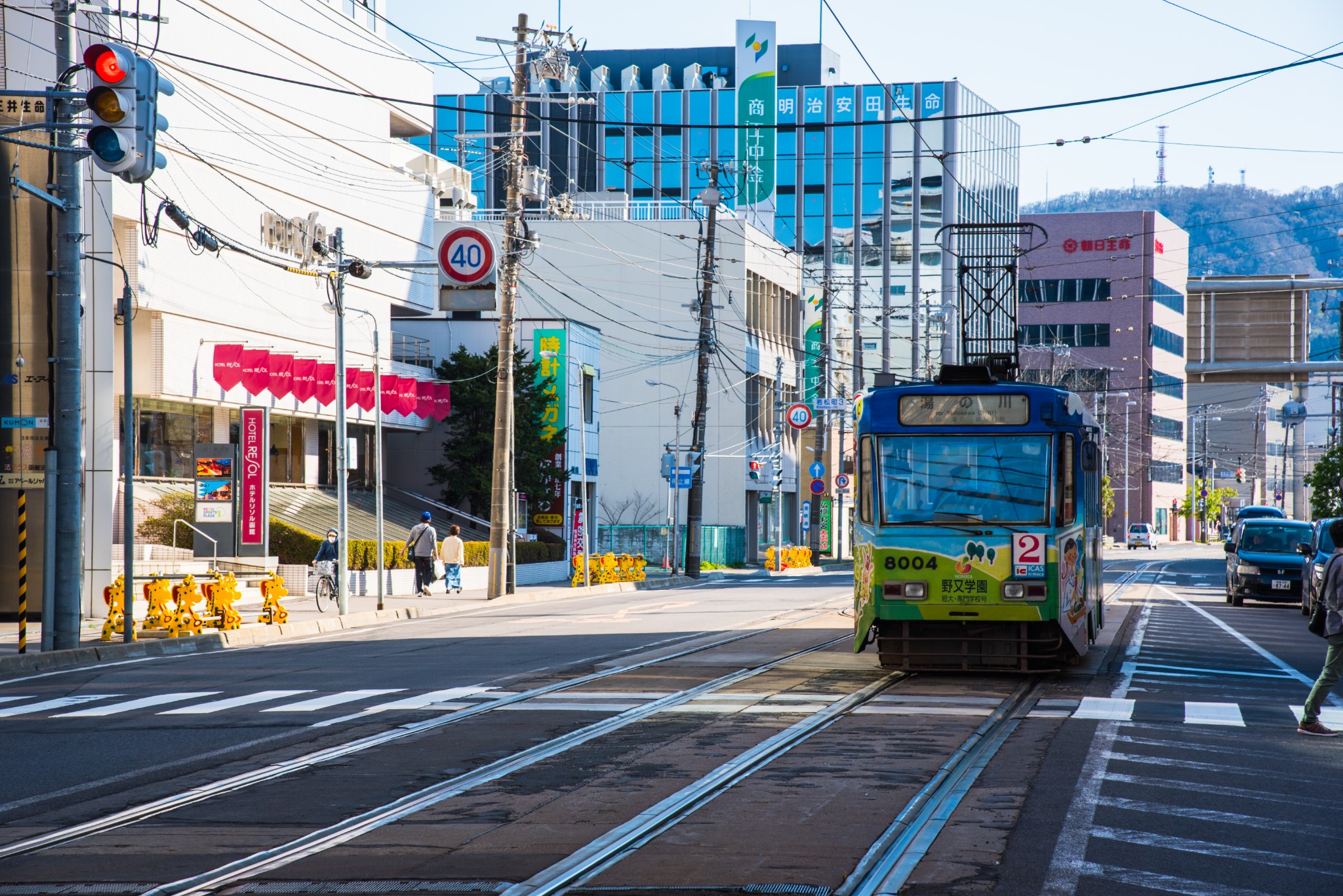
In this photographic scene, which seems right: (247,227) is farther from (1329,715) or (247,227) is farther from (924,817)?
(924,817)

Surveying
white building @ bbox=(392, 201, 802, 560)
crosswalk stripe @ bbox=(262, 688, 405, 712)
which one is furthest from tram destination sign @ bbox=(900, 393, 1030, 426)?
white building @ bbox=(392, 201, 802, 560)

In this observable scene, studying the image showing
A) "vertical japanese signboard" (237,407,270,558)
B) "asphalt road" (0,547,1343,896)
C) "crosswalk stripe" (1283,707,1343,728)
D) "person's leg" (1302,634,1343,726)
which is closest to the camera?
"asphalt road" (0,547,1343,896)

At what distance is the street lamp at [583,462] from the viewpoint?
42875 mm

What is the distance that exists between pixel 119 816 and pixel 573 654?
1091 cm

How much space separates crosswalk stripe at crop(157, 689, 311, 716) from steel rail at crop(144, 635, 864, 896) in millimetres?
3965

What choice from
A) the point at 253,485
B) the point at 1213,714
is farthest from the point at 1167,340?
the point at 1213,714

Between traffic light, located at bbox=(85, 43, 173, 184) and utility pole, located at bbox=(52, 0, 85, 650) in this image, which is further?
utility pole, located at bbox=(52, 0, 85, 650)

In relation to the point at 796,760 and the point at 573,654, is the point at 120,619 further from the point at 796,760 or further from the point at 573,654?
the point at 796,760

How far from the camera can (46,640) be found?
2002 cm

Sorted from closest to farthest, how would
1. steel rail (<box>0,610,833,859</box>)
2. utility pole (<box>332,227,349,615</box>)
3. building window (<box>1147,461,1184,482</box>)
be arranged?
steel rail (<box>0,610,833,859</box>)
utility pole (<box>332,227,349,615</box>)
building window (<box>1147,461,1184,482</box>)

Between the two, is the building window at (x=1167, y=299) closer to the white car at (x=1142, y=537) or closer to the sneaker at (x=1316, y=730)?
the white car at (x=1142, y=537)

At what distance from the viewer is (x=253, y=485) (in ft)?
103

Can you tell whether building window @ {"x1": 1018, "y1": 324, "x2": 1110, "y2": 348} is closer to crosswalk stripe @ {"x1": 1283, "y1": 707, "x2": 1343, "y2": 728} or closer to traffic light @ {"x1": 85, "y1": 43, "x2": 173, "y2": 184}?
crosswalk stripe @ {"x1": 1283, "y1": 707, "x2": 1343, "y2": 728}

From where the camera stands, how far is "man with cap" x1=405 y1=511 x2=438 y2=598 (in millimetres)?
35656
